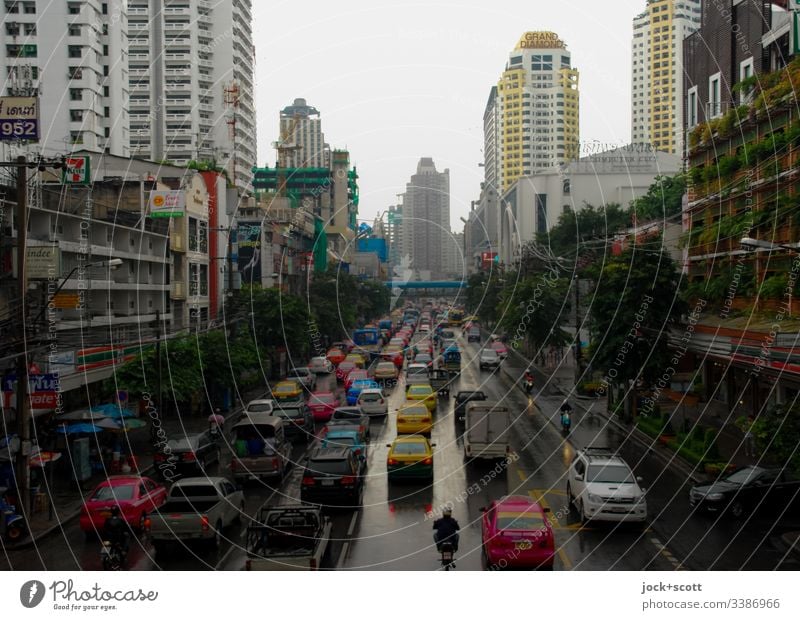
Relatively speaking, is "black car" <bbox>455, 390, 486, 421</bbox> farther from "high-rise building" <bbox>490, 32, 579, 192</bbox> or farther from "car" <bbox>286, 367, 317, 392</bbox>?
"high-rise building" <bbox>490, 32, 579, 192</bbox>

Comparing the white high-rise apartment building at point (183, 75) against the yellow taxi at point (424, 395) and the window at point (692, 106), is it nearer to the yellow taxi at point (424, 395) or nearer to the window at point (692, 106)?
the window at point (692, 106)

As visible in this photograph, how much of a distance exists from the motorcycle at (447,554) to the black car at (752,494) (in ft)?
25.9

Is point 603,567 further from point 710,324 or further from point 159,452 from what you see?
point 710,324

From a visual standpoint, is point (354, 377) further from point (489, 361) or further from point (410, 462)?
point (410, 462)

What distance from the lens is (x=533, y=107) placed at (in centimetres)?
18112

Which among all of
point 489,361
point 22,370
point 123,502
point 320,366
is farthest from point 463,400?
point 22,370

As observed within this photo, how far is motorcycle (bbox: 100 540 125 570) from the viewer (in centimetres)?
1623

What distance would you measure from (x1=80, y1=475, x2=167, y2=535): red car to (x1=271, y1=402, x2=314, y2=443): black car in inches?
451


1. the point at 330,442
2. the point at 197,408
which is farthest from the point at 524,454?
the point at 197,408

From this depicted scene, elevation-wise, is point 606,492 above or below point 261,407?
below

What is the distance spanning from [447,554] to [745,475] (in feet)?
31.0

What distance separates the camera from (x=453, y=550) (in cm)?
1578

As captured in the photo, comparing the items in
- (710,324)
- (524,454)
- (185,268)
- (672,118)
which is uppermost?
(672,118)

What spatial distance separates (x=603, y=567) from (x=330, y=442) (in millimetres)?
12287
